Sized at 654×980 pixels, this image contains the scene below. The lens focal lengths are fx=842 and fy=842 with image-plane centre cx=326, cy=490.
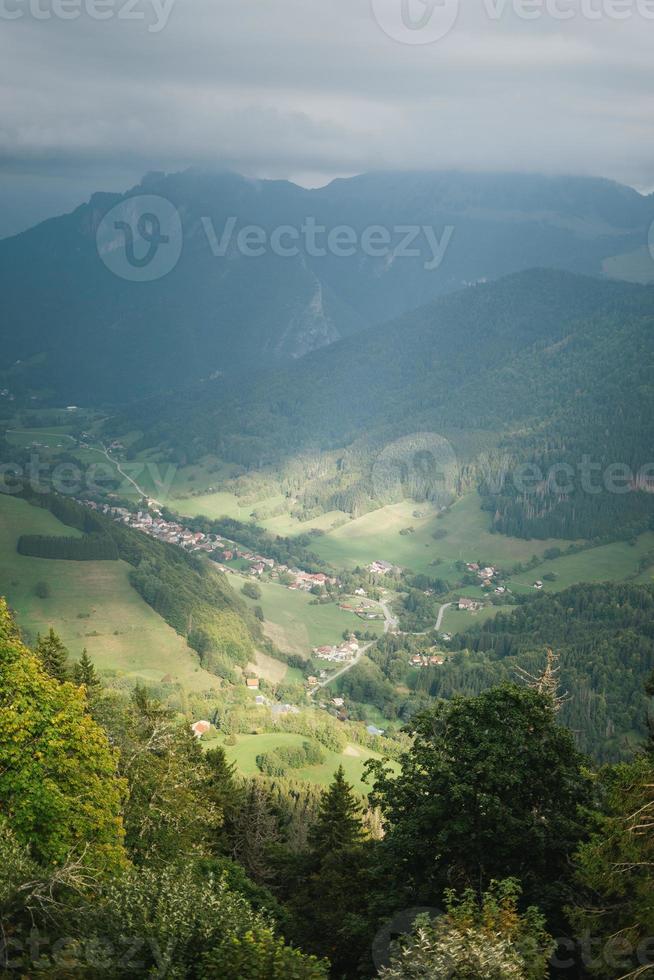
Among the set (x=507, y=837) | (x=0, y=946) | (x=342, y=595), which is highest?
(x=0, y=946)

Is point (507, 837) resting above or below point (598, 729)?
above

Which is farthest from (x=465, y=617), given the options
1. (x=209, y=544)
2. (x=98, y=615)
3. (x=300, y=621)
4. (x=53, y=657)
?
(x=53, y=657)

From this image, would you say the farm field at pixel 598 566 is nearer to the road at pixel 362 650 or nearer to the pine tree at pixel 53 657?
the road at pixel 362 650

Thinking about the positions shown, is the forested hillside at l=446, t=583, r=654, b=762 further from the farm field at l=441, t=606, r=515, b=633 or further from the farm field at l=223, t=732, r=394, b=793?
the farm field at l=223, t=732, r=394, b=793

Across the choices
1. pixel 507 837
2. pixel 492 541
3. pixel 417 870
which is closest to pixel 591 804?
pixel 507 837

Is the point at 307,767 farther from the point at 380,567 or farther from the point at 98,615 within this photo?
the point at 380,567

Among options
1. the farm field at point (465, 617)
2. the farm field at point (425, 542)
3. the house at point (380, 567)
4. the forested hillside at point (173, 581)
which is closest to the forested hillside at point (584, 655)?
the farm field at point (465, 617)

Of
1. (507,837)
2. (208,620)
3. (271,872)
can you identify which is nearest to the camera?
(507,837)

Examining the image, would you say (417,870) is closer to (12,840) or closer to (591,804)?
(591,804)
